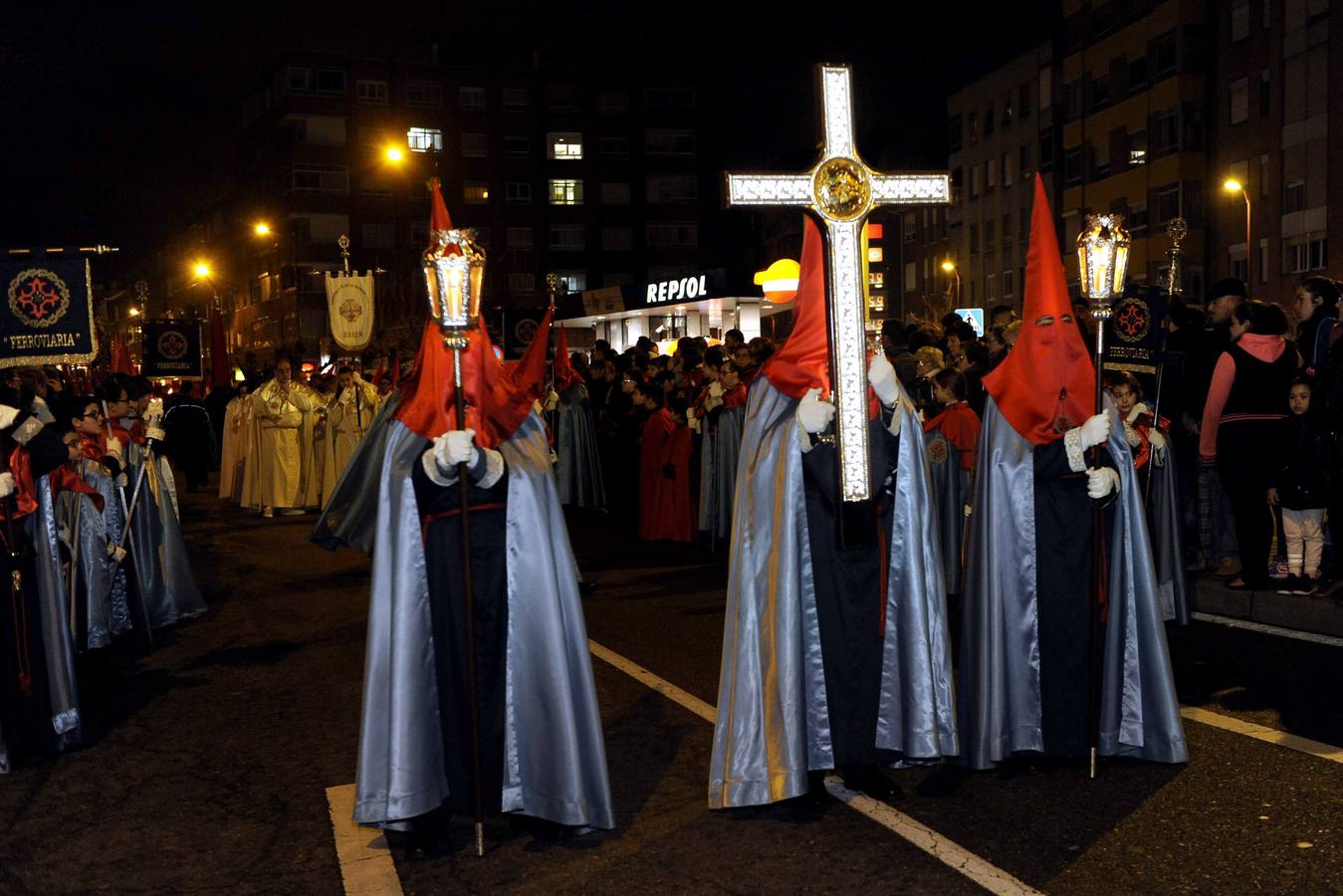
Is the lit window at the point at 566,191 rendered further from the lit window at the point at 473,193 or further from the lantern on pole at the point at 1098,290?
the lantern on pole at the point at 1098,290

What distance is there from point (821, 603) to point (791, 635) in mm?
195

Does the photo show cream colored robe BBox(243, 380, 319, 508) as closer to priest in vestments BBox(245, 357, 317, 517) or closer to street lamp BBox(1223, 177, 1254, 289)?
priest in vestments BBox(245, 357, 317, 517)

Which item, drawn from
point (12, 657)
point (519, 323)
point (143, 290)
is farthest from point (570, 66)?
point (12, 657)

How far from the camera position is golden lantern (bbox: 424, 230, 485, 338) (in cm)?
464

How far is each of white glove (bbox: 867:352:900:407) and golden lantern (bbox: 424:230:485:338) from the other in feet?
5.31

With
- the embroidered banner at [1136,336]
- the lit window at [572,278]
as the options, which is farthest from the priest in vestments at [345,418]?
the lit window at [572,278]

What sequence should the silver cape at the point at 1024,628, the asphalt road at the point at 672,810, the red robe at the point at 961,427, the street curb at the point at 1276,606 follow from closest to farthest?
the asphalt road at the point at 672,810, the silver cape at the point at 1024,628, the street curb at the point at 1276,606, the red robe at the point at 961,427

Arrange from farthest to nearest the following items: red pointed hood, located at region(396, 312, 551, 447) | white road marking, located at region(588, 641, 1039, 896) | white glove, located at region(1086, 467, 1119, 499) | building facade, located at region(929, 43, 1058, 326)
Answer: building facade, located at region(929, 43, 1058, 326) → white glove, located at region(1086, 467, 1119, 499) → red pointed hood, located at region(396, 312, 551, 447) → white road marking, located at region(588, 641, 1039, 896)

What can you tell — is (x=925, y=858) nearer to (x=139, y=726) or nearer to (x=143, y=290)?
(x=139, y=726)

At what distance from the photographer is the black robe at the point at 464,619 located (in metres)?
5.09

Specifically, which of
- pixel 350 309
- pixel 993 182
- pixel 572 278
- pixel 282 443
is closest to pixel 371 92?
pixel 572 278

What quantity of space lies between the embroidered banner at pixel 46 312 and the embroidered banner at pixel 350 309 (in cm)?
901

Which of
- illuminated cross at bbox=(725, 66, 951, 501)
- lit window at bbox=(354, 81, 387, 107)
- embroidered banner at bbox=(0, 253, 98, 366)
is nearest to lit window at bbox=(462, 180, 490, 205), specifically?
lit window at bbox=(354, 81, 387, 107)

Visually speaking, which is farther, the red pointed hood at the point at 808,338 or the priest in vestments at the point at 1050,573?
the priest in vestments at the point at 1050,573
